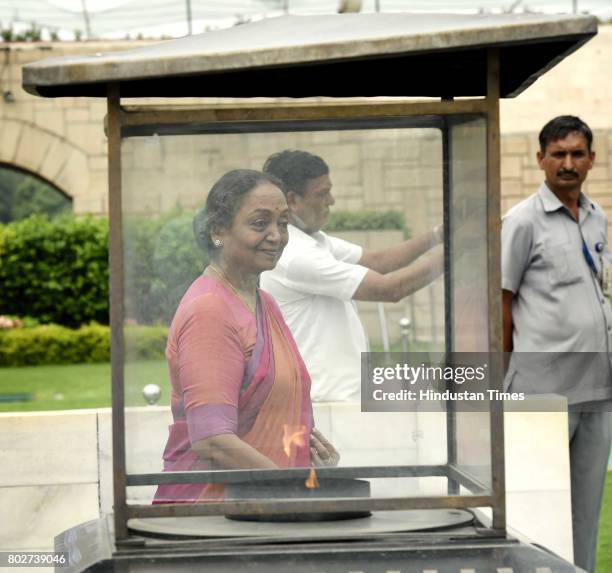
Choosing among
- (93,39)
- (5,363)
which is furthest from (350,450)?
(93,39)

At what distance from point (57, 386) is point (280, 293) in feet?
35.2

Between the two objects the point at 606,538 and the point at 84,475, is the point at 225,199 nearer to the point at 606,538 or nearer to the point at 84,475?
the point at 84,475

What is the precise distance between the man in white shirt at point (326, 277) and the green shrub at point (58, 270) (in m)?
15.6

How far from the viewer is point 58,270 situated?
18.9 metres

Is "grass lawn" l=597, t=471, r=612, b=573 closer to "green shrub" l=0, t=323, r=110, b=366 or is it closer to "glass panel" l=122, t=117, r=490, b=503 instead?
"glass panel" l=122, t=117, r=490, b=503

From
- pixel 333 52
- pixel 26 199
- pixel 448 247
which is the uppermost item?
pixel 26 199

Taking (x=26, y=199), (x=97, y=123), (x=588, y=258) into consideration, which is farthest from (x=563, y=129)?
(x=26, y=199)

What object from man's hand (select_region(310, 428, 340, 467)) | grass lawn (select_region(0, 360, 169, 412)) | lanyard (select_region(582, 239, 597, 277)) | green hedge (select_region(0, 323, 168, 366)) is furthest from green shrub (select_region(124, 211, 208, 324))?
green hedge (select_region(0, 323, 168, 366))

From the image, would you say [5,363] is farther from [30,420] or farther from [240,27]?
[240,27]

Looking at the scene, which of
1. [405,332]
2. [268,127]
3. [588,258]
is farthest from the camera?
[588,258]

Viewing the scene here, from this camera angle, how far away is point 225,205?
3.21 m

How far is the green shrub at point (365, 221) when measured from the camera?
318 centimetres

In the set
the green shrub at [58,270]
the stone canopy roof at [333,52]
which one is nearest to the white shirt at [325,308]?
the stone canopy roof at [333,52]

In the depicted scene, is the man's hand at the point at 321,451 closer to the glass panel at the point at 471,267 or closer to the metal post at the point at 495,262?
the glass panel at the point at 471,267
